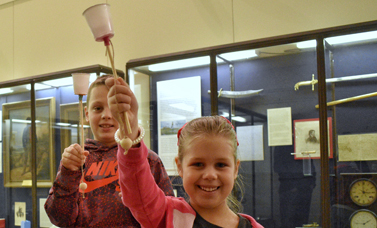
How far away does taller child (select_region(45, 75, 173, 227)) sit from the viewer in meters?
1.84

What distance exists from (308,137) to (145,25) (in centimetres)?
252

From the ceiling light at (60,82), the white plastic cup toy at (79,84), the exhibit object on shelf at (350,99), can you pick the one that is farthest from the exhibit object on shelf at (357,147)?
the ceiling light at (60,82)

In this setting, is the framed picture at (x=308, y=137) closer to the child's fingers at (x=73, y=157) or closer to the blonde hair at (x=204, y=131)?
the blonde hair at (x=204, y=131)

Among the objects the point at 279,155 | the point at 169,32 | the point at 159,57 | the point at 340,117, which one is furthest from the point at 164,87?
the point at 340,117

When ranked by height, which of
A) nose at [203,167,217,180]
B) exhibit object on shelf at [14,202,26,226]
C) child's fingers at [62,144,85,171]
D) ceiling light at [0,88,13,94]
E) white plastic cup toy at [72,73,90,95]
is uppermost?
ceiling light at [0,88,13,94]

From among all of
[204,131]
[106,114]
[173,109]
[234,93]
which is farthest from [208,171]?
[173,109]

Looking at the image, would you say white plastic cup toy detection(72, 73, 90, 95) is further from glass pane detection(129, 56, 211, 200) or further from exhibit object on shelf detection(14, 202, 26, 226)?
exhibit object on shelf detection(14, 202, 26, 226)

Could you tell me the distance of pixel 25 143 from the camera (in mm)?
5320

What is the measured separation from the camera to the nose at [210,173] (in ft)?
4.41

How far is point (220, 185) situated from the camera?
1383mm

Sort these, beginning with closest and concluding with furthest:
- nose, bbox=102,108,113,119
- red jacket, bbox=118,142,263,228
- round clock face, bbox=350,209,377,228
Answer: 1. red jacket, bbox=118,142,263,228
2. nose, bbox=102,108,113,119
3. round clock face, bbox=350,209,377,228

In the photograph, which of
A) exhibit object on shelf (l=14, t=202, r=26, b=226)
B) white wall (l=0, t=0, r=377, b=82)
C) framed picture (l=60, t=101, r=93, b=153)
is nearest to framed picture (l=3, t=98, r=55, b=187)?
framed picture (l=60, t=101, r=93, b=153)

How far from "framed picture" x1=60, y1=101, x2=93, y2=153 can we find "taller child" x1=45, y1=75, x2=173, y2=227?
2823 mm

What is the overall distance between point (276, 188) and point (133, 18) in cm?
282
